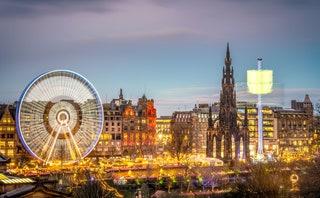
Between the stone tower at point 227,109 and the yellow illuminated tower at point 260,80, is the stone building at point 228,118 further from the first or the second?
A: the yellow illuminated tower at point 260,80

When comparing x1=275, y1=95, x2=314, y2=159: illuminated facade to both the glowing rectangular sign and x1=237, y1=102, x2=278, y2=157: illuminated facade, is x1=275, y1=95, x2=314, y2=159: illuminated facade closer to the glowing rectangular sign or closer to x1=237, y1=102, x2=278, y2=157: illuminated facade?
x1=237, y1=102, x2=278, y2=157: illuminated facade

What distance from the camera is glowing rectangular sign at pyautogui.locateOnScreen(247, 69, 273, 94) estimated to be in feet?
399

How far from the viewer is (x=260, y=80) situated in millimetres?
121562

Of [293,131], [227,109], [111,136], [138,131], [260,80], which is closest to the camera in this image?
[227,109]

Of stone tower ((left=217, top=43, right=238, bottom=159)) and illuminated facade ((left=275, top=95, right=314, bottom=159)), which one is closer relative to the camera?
Result: stone tower ((left=217, top=43, right=238, bottom=159))

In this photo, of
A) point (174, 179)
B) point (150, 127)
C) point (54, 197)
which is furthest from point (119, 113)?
point (54, 197)

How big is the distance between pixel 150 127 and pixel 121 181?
5932 centimetres

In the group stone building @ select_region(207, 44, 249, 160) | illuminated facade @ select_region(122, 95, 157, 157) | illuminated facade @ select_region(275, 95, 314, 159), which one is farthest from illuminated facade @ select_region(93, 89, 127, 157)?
illuminated facade @ select_region(275, 95, 314, 159)

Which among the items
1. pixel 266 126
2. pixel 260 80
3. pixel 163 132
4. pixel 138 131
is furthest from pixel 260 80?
pixel 163 132

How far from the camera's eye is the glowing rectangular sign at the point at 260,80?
122 m

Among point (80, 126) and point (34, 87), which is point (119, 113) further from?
point (34, 87)

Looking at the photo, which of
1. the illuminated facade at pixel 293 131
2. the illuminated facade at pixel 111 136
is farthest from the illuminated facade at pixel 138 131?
the illuminated facade at pixel 293 131

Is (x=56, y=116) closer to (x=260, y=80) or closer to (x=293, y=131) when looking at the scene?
→ (x=260, y=80)

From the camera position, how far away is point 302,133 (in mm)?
158375
